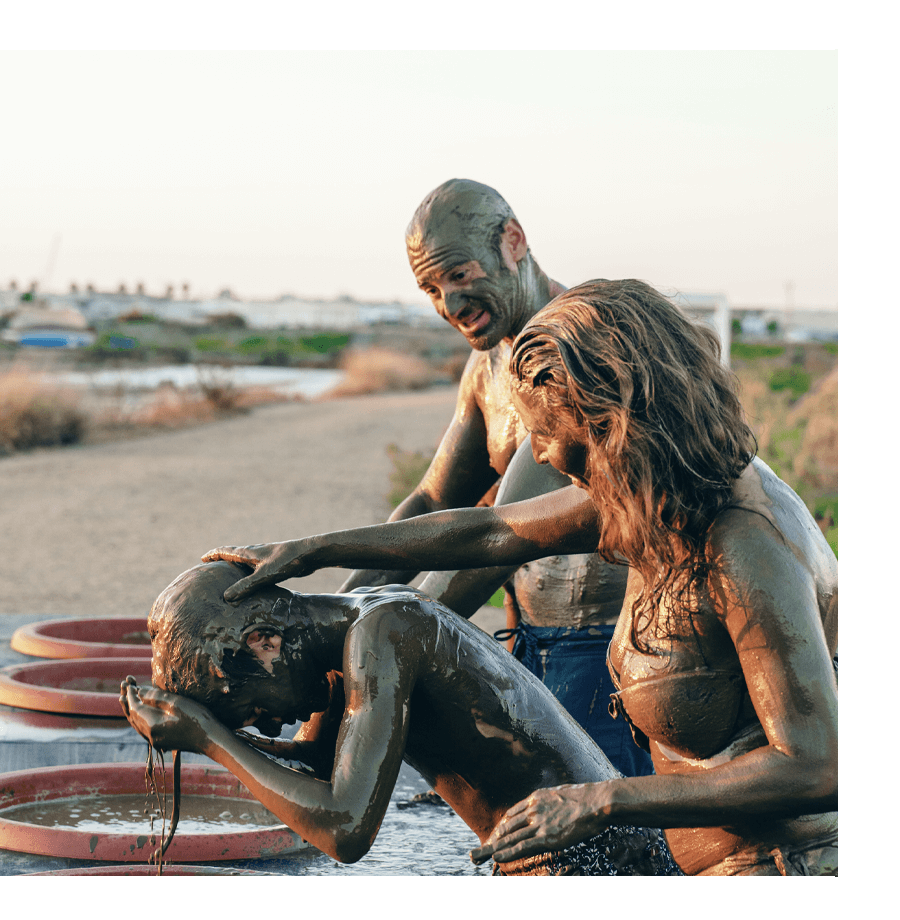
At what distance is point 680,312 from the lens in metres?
2.02

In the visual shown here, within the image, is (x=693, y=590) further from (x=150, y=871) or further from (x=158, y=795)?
(x=150, y=871)

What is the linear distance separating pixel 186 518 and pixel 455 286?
1215 centimetres

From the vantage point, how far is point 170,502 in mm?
16016

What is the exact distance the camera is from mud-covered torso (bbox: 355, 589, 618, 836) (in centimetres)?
226

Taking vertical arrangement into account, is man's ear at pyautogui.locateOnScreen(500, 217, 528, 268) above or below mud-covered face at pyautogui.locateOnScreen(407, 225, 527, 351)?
above

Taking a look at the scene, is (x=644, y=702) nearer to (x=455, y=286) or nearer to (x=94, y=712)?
(x=455, y=286)

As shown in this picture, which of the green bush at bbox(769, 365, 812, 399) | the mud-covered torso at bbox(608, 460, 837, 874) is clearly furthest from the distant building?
the mud-covered torso at bbox(608, 460, 837, 874)

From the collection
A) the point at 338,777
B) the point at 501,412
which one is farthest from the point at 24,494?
the point at 338,777

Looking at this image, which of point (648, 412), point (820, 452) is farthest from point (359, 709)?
point (820, 452)

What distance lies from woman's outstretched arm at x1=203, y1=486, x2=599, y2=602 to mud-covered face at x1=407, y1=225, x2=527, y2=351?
88 centimetres

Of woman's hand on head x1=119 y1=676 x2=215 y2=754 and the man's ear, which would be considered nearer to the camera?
woman's hand on head x1=119 y1=676 x2=215 y2=754

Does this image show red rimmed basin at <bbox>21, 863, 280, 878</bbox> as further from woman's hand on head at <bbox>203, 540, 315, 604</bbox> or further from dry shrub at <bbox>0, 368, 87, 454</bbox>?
dry shrub at <bbox>0, 368, 87, 454</bbox>

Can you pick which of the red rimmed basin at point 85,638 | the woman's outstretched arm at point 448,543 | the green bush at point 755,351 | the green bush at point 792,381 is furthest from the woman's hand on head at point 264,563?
the green bush at point 755,351

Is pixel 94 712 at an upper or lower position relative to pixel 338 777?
lower
